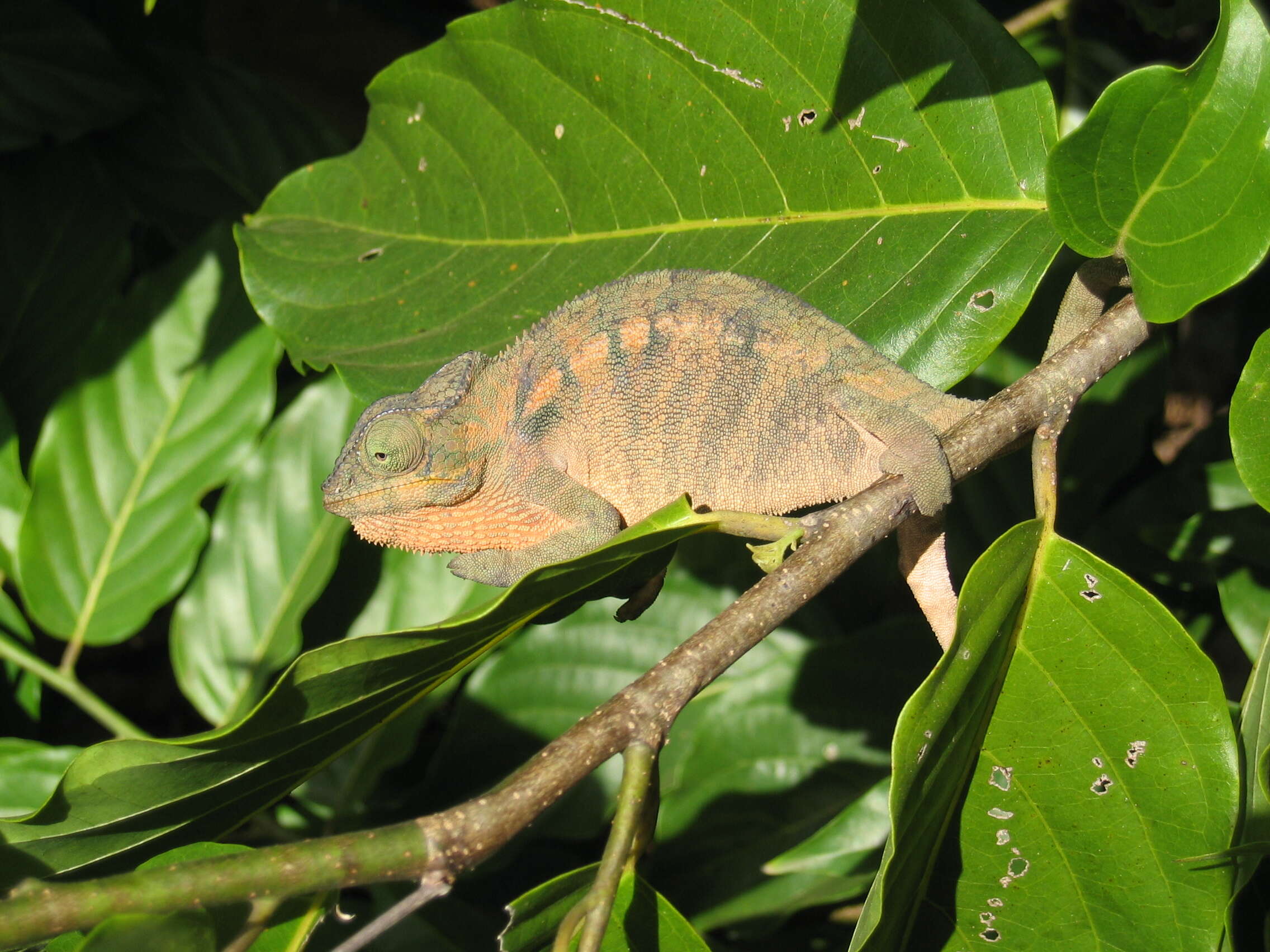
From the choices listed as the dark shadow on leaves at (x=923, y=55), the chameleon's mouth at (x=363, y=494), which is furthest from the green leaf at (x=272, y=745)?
the dark shadow on leaves at (x=923, y=55)

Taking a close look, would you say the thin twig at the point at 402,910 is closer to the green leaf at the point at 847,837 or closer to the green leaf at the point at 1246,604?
the green leaf at the point at 847,837

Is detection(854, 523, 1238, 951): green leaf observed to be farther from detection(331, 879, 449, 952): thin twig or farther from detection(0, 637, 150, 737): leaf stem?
detection(0, 637, 150, 737): leaf stem

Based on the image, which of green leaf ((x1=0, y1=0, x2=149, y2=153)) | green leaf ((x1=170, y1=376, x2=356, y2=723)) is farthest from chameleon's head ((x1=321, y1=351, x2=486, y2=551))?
green leaf ((x1=0, y1=0, x2=149, y2=153))

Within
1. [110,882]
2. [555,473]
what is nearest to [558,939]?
[110,882]

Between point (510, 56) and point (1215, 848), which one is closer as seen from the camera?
point (1215, 848)

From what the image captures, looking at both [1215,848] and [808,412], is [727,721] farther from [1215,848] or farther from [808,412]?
[1215,848]
